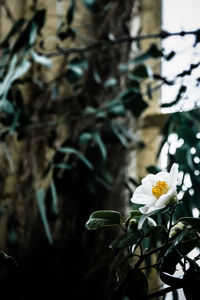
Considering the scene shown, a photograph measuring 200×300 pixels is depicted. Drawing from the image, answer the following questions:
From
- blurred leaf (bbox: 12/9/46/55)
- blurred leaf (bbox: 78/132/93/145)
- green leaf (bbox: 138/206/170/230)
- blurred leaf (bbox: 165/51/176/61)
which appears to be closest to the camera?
green leaf (bbox: 138/206/170/230)

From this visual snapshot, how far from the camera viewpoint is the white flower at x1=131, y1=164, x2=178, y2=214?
1.39 feet

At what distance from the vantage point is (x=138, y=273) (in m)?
0.45

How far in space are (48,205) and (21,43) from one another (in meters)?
0.59

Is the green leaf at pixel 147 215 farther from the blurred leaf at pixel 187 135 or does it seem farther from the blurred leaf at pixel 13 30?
the blurred leaf at pixel 13 30

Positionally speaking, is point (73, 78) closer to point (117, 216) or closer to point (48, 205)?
point (48, 205)

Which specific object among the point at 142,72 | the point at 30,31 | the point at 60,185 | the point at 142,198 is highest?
the point at 30,31

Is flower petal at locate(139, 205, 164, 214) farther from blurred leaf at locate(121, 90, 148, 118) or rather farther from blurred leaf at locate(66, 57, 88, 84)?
blurred leaf at locate(66, 57, 88, 84)

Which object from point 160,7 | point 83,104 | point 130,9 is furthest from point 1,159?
point 160,7

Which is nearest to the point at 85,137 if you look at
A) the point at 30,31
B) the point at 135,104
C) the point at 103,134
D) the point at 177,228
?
the point at 103,134

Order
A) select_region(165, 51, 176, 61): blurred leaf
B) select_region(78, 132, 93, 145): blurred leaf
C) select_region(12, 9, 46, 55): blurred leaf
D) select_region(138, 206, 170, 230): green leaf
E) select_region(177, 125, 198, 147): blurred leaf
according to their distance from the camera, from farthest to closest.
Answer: select_region(78, 132, 93, 145): blurred leaf
select_region(12, 9, 46, 55): blurred leaf
select_region(165, 51, 176, 61): blurred leaf
select_region(177, 125, 198, 147): blurred leaf
select_region(138, 206, 170, 230): green leaf

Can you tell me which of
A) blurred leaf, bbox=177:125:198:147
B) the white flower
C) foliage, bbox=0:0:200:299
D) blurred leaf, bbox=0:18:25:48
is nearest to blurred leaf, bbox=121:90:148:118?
foliage, bbox=0:0:200:299

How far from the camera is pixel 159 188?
1.52ft

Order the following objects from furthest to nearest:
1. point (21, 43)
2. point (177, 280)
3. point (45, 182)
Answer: point (45, 182) → point (21, 43) → point (177, 280)

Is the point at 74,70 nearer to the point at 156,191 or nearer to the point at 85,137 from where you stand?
the point at 85,137
